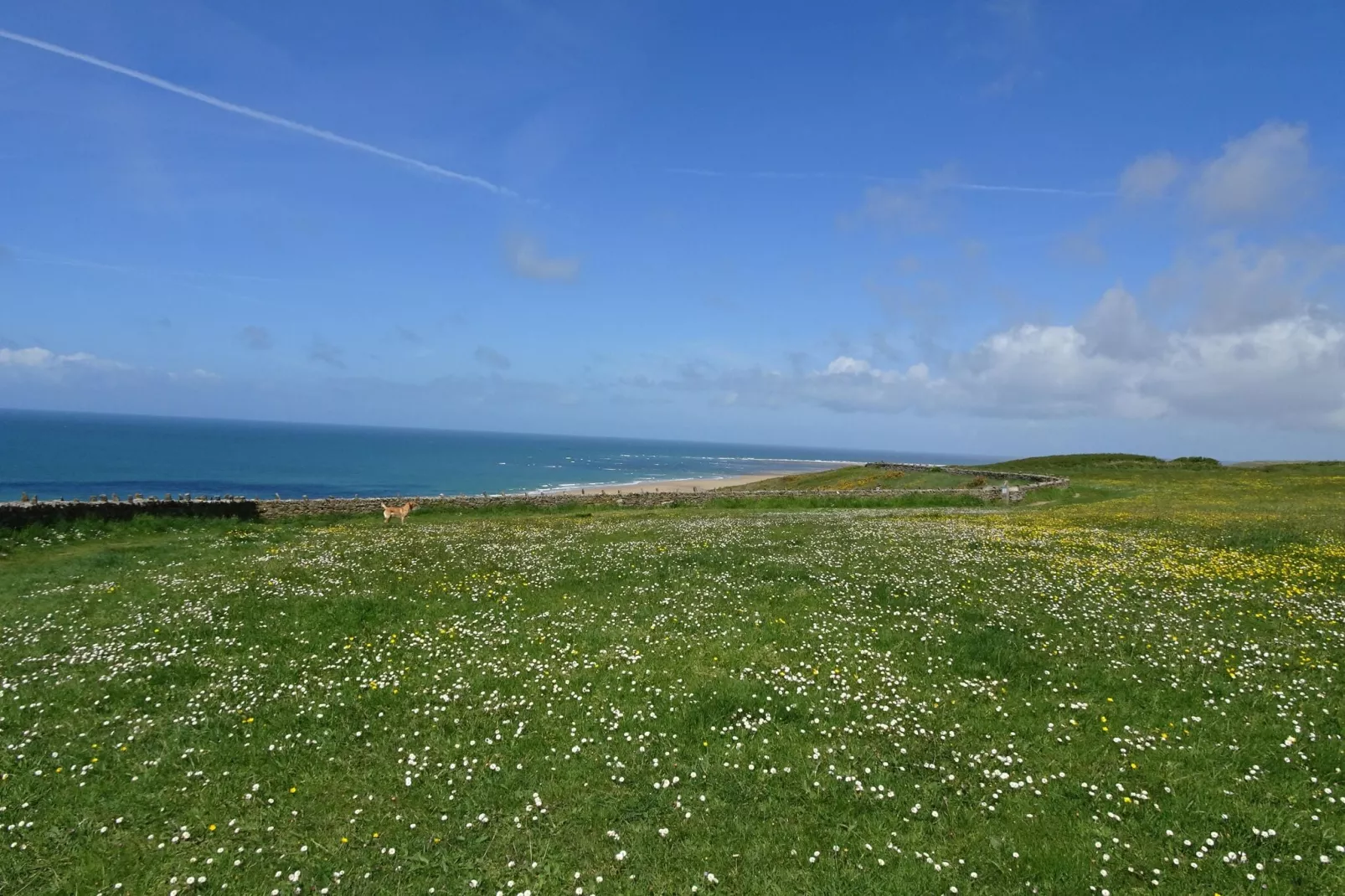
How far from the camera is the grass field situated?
9133 millimetres

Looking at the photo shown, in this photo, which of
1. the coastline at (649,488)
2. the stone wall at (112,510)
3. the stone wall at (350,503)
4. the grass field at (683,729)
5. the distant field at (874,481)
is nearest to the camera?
the grass field at (683,729)

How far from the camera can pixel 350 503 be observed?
4838 centimetres

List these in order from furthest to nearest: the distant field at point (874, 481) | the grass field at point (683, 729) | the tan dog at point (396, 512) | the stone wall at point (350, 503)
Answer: the distant field at point (874, 481)
the tan dog at point (396, 512)
the stone wall at point (350, 503)
the grass field at point (683, 729)

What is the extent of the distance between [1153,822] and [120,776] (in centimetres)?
1693

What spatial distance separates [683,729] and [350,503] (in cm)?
4317

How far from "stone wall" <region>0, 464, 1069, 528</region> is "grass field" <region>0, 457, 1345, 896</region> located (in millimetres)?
12737

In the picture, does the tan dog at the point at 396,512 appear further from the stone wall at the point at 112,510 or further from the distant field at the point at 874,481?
the distant field at the point at 874,481

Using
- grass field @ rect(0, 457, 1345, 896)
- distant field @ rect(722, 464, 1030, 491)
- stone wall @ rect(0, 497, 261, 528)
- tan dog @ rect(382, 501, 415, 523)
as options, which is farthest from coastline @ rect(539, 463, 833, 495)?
grass field @ rect(0, 457, 1345, 896)

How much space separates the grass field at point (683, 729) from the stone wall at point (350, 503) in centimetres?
1274

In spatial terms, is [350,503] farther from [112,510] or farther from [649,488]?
[649,488]

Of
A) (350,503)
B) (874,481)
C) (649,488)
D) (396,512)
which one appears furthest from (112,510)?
(649,488)

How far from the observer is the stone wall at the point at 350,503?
115 feet

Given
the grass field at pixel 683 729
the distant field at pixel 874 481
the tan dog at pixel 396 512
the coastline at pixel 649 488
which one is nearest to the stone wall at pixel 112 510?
the tan dog at pixel 396 512

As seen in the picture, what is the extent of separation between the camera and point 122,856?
9.48m
